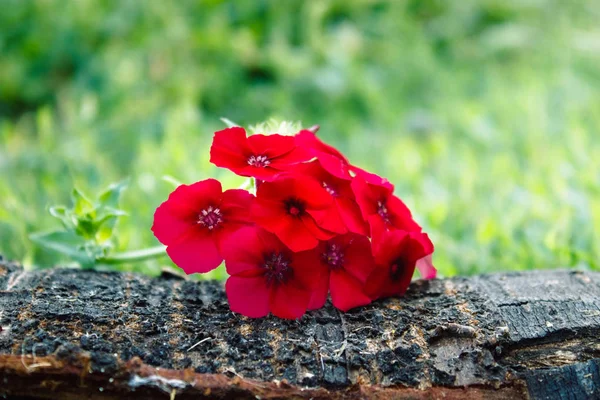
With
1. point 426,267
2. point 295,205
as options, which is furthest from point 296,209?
point 426,267

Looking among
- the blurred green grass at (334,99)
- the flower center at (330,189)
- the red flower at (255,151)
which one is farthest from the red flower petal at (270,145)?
the blurred green grass at (334,99)

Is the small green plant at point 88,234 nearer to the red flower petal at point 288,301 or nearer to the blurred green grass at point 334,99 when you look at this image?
the red flower petal at point 288,301

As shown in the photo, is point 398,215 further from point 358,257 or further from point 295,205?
point 295,205

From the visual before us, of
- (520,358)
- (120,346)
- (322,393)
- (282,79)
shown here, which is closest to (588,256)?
(520,358)

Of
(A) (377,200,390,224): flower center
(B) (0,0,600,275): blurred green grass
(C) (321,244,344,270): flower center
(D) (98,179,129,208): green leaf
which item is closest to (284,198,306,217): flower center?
(C) (321,244,344,270): flower center

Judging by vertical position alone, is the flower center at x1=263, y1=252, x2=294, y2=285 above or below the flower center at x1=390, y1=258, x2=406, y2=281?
below

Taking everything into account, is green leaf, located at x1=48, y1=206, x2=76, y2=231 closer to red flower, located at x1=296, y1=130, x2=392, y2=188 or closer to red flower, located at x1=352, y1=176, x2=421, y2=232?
red flower, located at x1=296, y1=130, x2=392, y2=188

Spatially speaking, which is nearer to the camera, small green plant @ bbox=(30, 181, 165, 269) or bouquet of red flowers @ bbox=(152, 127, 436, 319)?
bouquet of red flowers @ bbox=(152, 127, 436, 319)
